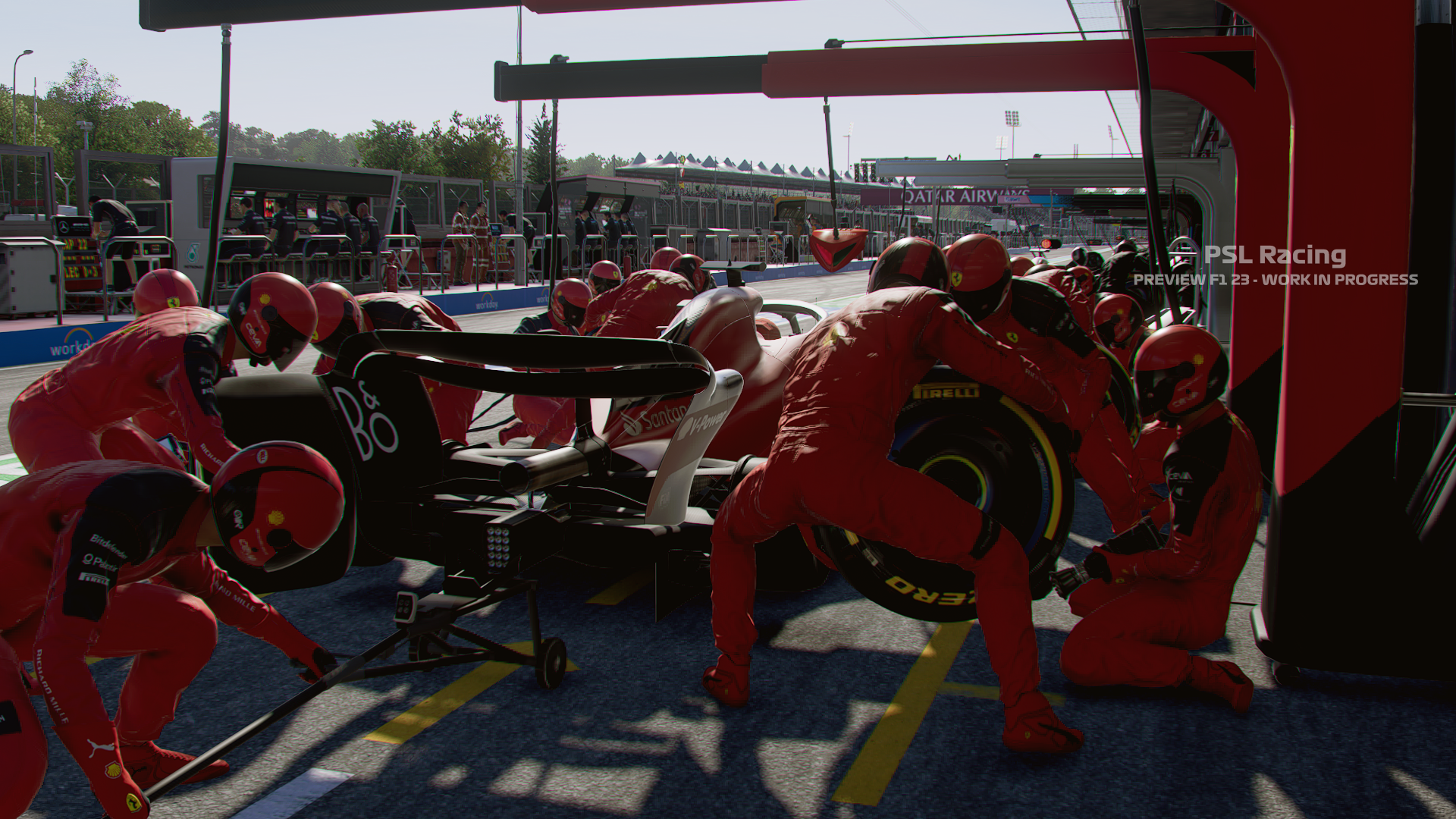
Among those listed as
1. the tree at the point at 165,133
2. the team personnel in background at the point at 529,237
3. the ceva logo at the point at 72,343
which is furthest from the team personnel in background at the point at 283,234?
the tree at the point at 165,133

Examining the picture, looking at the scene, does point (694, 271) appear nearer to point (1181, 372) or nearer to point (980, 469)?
point (980, 469)

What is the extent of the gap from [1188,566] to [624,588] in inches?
96.8

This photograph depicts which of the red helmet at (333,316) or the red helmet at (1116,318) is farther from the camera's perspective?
the red helmet at (1116,318)

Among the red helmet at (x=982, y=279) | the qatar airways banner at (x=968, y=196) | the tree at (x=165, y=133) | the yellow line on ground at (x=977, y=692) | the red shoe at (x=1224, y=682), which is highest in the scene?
the tree at (x=165, y=133)

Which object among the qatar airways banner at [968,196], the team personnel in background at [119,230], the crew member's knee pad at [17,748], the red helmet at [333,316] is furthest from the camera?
the qatar airways banner at [968,196]

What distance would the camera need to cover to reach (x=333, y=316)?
541 centimetres

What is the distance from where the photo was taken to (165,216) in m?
20.9

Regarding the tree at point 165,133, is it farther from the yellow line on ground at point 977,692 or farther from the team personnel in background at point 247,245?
the yellow line on ground at point 977,692

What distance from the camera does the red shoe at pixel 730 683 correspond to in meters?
3.61

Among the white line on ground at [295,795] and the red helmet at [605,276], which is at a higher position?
the red helmet at [605,276]

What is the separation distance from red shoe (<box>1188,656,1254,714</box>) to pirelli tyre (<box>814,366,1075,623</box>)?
2.09ft

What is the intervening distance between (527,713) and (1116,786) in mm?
1912

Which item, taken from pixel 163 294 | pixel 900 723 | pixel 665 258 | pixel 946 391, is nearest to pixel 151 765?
pixel 900 723

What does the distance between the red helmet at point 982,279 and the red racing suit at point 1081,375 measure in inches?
10.2
